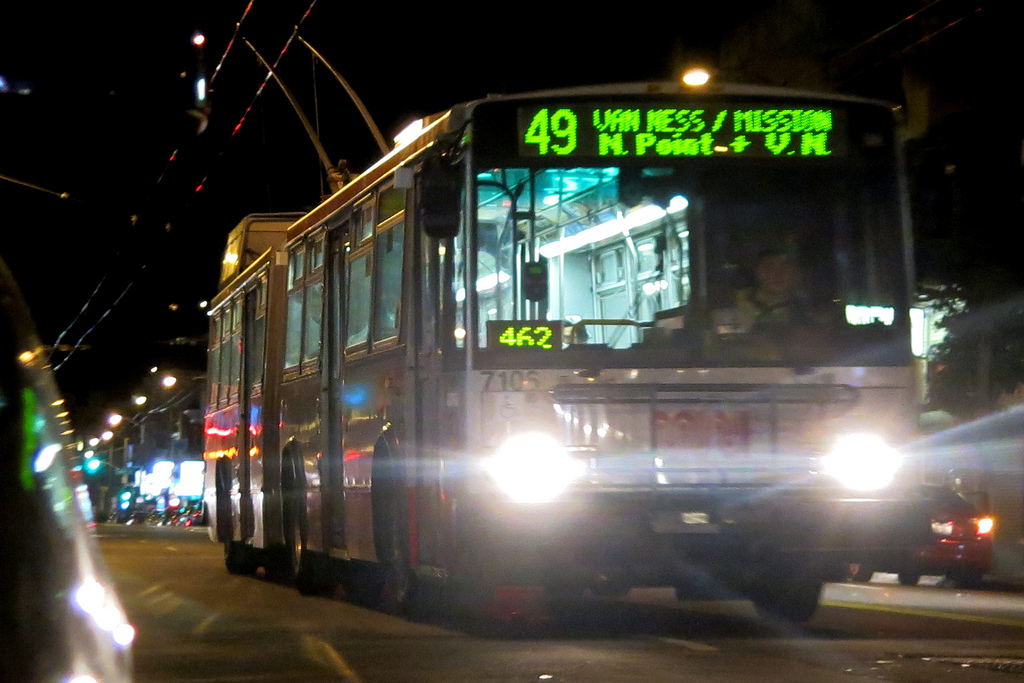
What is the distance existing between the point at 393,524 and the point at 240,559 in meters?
7.99

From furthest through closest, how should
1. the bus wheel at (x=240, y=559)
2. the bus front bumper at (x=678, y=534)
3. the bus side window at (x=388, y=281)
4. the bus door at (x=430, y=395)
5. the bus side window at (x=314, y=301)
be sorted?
the bus wheel at (x=240, y=559) → the bus side window at (x=314, y=301) → the bus side window at (x=388, y=281) → the bus door at (x=430, y=395) → the bus front bumper at (x=678, y=534)

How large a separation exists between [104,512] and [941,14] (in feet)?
234

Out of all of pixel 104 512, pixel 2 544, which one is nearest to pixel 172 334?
pixel 104 512

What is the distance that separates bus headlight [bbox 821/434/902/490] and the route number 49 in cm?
248

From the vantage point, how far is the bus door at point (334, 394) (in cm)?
1401

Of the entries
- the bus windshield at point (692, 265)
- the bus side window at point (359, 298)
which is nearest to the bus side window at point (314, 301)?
the bus side window at point (359, 298)

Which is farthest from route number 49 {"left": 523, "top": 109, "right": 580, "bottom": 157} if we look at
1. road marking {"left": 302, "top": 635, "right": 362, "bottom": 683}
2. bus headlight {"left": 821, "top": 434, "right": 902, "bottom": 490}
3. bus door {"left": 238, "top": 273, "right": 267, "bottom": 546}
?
bus door {"left": 238, "top": 273, "right": 267, "bottom": 546}

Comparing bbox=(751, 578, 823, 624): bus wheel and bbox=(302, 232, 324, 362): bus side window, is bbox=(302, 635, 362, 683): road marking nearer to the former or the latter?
bbox=(751, 578, 823, 624): bus wheel

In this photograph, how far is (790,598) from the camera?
12.3 m

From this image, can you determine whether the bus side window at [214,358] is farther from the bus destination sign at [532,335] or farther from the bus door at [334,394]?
the bus destination sign at [532,335]

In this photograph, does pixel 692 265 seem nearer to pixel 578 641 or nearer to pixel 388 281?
pixel 578 641

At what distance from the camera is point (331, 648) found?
35.1 ft

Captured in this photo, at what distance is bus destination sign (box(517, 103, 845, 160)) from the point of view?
10.6m

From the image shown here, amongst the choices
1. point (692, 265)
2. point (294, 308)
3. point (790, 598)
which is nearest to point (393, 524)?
point (790, 598)
